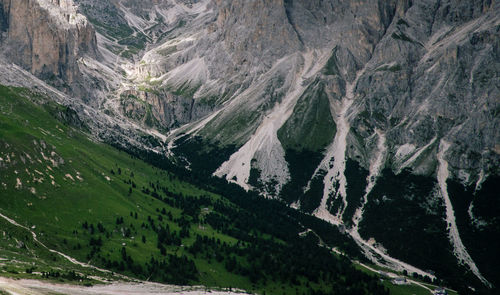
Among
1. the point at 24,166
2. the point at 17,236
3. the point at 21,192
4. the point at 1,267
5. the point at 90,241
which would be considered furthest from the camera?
the point at 24,166

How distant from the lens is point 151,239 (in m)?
190

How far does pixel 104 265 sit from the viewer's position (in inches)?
6216

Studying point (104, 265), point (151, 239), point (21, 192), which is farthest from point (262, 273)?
point (21, 192)

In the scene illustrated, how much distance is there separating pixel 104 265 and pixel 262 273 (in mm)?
56385

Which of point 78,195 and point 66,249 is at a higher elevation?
point 78,195

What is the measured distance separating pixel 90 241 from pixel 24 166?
1793 inches

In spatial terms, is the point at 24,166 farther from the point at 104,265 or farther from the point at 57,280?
the point at 57,280

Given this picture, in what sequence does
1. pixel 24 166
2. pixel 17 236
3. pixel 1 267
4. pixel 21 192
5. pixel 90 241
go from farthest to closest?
pixel 24 166 → pixel 21 192 → pixel 90 241 → pixel 17 236 → pixel 1 267

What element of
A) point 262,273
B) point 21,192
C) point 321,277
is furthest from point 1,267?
point 321,277

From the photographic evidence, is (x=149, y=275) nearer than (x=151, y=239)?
Yes

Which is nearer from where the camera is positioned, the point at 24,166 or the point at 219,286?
the point at 219,286

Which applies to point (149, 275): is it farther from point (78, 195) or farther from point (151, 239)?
point (78, 195)

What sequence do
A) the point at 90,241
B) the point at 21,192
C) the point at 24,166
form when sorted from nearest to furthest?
the point at 90,241 < the point at 21,192 < the point at 24,166

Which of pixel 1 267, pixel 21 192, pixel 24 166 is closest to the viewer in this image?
pixel 1 267
